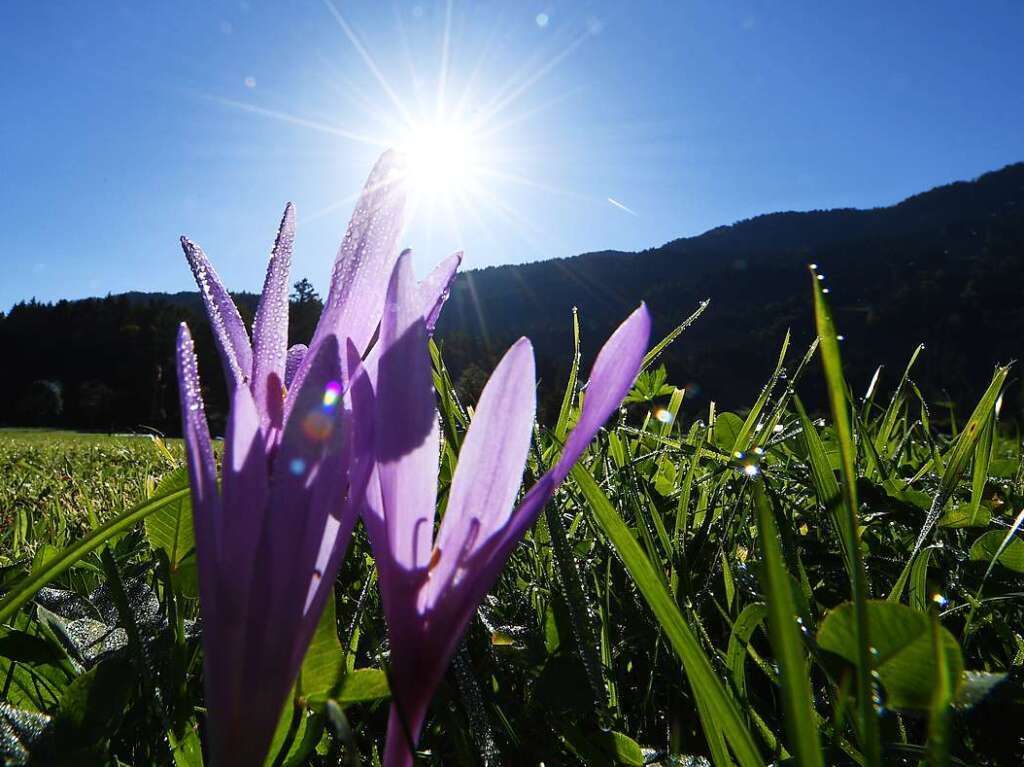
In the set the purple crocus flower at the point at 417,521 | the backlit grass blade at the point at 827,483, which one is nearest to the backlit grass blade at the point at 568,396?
the backlit grass blade at the point at 827,483

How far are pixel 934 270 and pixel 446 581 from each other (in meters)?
103

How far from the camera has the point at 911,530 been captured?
1.12 meters

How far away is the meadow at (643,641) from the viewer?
41cm

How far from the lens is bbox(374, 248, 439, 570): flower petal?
1.22ft

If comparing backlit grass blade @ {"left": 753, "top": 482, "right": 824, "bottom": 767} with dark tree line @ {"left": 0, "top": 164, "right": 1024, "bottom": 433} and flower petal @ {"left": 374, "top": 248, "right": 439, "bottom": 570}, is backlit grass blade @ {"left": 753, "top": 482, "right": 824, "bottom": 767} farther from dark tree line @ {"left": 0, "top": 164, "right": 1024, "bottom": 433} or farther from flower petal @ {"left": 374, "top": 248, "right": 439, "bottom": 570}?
dark tree line @ {"left": 0, "top": 164, "right": 1024, "bottom": 433}

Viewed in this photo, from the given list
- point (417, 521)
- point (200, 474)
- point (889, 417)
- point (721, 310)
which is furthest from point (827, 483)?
point (721, 310)

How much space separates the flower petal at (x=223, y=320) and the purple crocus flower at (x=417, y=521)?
85mm

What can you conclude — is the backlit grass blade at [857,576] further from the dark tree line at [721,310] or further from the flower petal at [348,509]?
the dark tree line at [721,310]

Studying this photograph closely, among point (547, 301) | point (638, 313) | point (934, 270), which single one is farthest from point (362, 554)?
point (547, 301)

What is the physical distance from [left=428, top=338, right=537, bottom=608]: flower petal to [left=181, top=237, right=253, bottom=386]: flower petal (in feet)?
0.44

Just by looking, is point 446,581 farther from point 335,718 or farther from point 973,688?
→ point 973,688

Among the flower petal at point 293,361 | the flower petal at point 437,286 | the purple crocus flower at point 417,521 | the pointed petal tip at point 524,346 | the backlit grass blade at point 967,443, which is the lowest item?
the backlit grass blade at point 967,443

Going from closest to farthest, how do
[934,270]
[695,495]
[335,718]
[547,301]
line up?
1. [335,718]
2. [695,495]
3. [934,270]
4. [547,301]

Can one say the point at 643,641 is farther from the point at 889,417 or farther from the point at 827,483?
the point at 889,417
